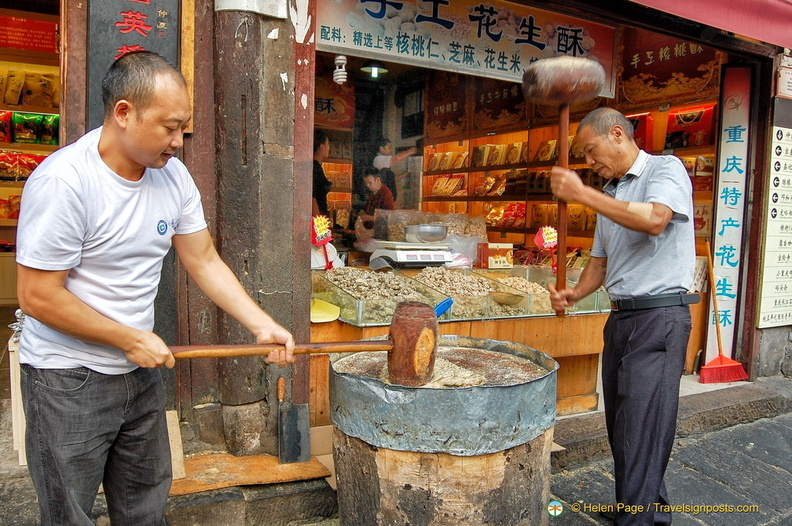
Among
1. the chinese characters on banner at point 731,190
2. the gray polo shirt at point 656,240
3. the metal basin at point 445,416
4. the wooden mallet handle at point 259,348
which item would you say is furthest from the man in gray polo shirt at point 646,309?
the chinese characters on banner at point 731,190

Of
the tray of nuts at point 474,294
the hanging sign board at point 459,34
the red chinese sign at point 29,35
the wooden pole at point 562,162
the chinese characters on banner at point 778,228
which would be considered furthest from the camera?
Result: the red chinese sign at point 29,35

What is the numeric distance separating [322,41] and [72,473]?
2991 millimetres

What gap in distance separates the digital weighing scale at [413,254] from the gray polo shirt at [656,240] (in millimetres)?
2048

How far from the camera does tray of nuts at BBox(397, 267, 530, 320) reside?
4.39m

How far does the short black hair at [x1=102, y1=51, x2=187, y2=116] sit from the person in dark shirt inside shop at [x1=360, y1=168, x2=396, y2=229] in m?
4.47

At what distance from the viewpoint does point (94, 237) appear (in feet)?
6.20

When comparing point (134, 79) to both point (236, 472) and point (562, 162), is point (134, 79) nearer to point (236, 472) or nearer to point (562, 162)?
point (562, 162)

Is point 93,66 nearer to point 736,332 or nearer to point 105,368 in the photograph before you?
point 105,368

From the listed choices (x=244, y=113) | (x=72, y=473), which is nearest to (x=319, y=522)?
(x=72, y=473)

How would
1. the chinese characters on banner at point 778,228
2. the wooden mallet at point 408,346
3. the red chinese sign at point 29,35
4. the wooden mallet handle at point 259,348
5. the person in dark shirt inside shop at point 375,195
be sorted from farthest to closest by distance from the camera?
the person in dark shirt inside shop at point 375,195 < the red chinese sign at point 29,35 < the chinese characters on banner at point 778,228 < the wooden mallet at point 408,346 < the wooden mallet handle at point 259,348

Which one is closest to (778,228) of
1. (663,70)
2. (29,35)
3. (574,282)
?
(663,70)

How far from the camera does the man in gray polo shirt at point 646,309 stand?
116 inches

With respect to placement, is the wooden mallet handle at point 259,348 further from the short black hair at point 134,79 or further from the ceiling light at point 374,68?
the ceiling light at point 374,68

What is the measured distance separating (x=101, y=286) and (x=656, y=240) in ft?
8.07
